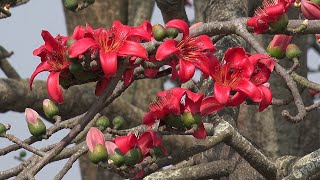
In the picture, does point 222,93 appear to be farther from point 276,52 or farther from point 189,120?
point 276,52

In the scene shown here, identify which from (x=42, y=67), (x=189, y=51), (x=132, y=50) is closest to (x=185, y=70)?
(x=189, y=51)

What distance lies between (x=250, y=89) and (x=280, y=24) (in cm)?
23

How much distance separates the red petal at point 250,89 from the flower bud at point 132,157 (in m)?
0.38

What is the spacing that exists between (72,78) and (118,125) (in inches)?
41.9

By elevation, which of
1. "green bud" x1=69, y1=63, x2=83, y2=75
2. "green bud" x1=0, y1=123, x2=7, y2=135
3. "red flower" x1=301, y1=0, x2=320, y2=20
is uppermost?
"green bud" x1=69, y1=63, x2=83, y2=75

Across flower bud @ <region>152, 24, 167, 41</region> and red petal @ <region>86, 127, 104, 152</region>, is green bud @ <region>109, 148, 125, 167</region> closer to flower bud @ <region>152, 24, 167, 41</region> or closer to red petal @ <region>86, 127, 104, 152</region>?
red petal @ <region>86, 127, 104, 152</region>

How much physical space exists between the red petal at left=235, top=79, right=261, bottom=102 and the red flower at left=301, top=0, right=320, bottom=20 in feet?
1.14

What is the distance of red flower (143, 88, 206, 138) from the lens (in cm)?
251

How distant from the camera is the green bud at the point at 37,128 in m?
2.76

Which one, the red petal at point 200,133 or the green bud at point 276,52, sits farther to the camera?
the green bud at point 276,52

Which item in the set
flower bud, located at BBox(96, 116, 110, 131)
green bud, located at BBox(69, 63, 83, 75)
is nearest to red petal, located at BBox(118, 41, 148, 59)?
green bud, located at BBox(69, 63, 83, 75)

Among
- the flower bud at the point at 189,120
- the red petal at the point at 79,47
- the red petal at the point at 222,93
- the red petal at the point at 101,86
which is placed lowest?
the flower bud at the point at 189,120

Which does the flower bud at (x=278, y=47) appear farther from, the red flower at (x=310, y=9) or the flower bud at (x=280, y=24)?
the flower bud at (x=280, y=24)

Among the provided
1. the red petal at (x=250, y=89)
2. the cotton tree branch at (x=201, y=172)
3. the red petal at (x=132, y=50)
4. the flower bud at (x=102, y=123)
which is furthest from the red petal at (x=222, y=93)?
the cotton tree branch at (x=201, y=172)
